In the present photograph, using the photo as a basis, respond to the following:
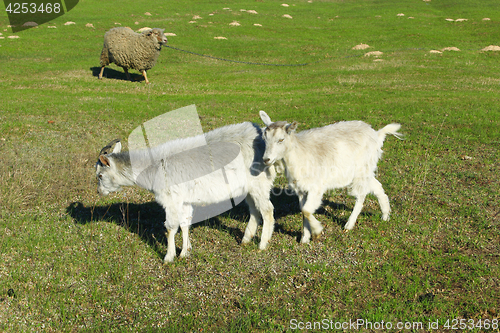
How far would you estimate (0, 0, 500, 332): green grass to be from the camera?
5.93 m

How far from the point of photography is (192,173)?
7211mm

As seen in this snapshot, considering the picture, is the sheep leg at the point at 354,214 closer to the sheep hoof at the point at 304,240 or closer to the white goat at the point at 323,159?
the white goat at the point at 323,159

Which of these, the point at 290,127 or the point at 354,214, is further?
the point at 354,214

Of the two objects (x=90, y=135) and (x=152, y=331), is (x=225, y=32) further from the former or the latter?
(x=152, y=331)

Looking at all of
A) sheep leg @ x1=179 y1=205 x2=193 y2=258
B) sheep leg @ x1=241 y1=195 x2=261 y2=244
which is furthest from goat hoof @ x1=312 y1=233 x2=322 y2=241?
sheep leg @ x1=179 y1=205 x2=193 y2=258

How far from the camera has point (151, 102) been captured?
20.1m

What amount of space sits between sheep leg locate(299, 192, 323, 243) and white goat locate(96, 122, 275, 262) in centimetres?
73

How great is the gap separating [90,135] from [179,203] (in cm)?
909

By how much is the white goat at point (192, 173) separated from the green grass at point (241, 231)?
0.81m

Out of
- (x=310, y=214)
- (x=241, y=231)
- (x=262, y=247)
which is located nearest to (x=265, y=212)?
(x=262, y=247)

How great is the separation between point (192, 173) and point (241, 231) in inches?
82.2

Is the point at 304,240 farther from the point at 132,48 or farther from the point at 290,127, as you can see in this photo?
the point at 132,48

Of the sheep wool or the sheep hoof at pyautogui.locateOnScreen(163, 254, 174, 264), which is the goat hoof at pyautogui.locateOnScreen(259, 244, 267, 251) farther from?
the sheep wool

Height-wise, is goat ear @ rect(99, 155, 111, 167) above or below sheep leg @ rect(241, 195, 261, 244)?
above
